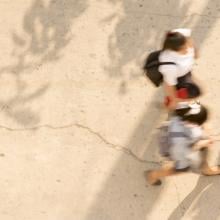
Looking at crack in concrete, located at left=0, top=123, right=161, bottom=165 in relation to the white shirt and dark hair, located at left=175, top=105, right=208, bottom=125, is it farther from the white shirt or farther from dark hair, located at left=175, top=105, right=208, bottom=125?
the white shirt

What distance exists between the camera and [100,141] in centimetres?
530

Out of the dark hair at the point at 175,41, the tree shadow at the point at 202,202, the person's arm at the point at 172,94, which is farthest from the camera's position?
the tree shadow at the point at 202,202

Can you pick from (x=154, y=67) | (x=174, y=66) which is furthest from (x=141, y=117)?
(x=174, y=66)

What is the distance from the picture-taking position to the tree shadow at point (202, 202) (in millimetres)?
5102

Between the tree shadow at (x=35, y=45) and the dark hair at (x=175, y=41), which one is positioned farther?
the tree shadow at (x=35, y=45)

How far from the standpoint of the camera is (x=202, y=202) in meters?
5.15

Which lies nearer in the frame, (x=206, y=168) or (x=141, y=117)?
(x=206, y=168)

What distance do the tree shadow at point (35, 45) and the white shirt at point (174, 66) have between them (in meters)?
1.44

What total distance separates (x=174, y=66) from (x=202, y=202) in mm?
1406

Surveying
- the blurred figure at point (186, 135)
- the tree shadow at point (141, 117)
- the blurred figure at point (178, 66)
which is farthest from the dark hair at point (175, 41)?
the tree shadow at point (141, 117)

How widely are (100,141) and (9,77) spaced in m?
1.07

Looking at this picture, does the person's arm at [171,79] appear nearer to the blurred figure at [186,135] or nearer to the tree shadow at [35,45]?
the blurred figure at [186,135]

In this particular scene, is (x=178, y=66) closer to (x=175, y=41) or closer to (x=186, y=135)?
(x=175, y=41)

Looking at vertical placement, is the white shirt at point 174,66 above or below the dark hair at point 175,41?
below
